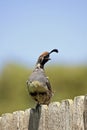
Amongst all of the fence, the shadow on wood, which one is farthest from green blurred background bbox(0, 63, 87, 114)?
the shadow on wood

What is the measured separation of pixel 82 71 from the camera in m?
28.0

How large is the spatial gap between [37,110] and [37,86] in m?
0.61

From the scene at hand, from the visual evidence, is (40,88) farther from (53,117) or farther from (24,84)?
(24,84)

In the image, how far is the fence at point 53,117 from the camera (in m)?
7.18

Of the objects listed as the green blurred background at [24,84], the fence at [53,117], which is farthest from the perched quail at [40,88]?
the green blurred background at [24,84]

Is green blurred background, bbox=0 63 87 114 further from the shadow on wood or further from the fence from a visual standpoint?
the shadow on wood

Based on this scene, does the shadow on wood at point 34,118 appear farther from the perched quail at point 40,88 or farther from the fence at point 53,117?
the perched quail at point 40,88

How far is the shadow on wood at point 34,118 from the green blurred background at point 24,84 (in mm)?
17007

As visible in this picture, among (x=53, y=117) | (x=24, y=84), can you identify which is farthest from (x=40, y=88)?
(x=24, y=84)

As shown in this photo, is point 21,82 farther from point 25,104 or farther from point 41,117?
point 41,117

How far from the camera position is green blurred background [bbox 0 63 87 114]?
85.3ft

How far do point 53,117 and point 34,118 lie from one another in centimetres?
45

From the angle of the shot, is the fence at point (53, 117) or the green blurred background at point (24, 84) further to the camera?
the green blurred background at point (24, 84)

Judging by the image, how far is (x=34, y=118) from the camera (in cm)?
802
